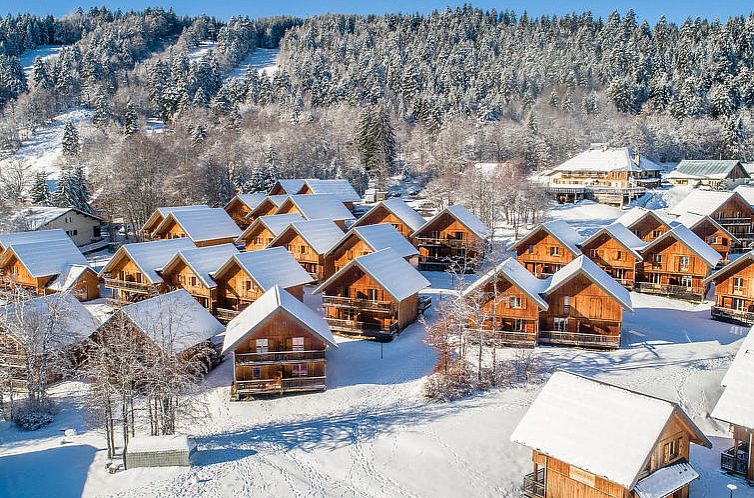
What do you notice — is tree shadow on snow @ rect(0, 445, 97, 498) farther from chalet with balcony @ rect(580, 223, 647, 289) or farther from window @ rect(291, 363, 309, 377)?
chalet with balcony @ rect(580, 223, 647, 289)

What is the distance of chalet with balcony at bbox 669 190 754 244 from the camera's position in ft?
188

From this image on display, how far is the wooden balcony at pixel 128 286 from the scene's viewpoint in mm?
42684

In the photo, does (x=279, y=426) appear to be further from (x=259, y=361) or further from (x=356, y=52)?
(x=356, y=52)

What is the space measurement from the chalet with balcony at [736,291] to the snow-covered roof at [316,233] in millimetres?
29829

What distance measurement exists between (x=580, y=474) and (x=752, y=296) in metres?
28.0

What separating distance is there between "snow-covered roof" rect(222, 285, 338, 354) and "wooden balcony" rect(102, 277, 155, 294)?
536 inches

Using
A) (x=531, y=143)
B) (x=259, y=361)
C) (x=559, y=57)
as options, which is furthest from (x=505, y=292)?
(x=559, y=57)

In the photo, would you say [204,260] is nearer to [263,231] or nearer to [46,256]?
[263,231]

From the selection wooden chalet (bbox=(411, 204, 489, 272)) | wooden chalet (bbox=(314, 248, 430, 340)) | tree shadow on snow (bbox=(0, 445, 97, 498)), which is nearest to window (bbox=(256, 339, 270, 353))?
wooden chalet (bbox=(314, 248, 430, 340))

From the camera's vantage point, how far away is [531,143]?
10106cm

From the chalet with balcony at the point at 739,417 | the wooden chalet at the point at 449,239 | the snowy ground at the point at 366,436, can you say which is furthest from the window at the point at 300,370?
the wooden chalet at the point at 449,239

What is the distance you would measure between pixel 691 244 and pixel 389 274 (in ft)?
84.0

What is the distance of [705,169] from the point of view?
85375mm

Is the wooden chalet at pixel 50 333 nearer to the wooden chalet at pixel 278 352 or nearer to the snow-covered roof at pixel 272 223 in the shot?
the wooden chalet at pixel 278 352
